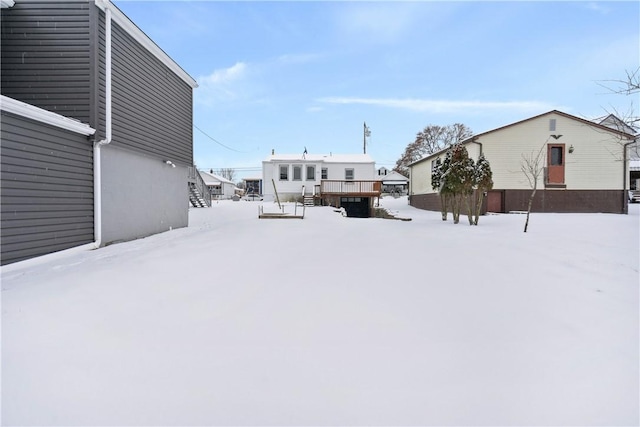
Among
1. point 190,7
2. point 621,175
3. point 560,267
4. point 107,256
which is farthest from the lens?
point 621,175

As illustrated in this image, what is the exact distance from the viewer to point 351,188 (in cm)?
2242

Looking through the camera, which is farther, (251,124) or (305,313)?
(251,124)

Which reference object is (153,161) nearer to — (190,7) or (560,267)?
(190,7)

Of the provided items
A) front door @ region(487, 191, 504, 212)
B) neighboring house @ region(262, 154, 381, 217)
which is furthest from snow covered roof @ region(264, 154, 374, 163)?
front door @ region(487, 191, 504, 212)

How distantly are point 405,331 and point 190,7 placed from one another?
11584 millimetres

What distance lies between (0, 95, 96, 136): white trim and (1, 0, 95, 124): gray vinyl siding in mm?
379

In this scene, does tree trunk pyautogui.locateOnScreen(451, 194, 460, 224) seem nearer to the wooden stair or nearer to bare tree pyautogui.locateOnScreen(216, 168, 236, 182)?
the wooden stair

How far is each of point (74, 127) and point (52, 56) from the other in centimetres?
206

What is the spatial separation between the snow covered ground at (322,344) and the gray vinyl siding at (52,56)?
14.4 ft

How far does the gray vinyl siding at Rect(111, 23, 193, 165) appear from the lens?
27.2 feet

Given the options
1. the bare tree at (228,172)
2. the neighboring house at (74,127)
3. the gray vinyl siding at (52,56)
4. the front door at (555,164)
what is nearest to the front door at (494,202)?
the front door at (555,164)

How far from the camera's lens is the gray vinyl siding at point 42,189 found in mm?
5594

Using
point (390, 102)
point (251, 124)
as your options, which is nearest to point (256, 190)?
point (251, 124)

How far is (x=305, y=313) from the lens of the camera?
350cm
